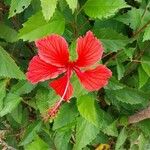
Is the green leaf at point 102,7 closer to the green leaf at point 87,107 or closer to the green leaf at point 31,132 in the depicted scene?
the green leaf at point 87,107

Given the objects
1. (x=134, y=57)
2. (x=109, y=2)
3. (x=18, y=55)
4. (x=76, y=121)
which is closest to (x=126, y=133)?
(x=76, y=121)

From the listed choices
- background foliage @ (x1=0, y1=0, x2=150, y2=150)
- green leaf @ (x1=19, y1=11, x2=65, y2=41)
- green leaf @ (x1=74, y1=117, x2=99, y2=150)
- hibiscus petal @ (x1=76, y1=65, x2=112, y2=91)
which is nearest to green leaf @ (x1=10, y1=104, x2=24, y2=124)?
background foliage @ (x1=0, y1=0, x2=150, y2=150)

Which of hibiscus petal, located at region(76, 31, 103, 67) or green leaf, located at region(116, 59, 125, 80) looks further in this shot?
green leaf, located at region(116, 59, 125, 80)

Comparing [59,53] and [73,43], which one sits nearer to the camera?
[59,53]

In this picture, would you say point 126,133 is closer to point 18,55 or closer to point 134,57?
point 134,57

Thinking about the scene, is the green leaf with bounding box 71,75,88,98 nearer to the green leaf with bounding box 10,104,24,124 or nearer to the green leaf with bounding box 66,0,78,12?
the green leaf with bounding box 66,0,78,12

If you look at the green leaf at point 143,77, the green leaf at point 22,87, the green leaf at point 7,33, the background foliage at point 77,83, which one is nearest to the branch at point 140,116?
the background foliage at point 77,83
